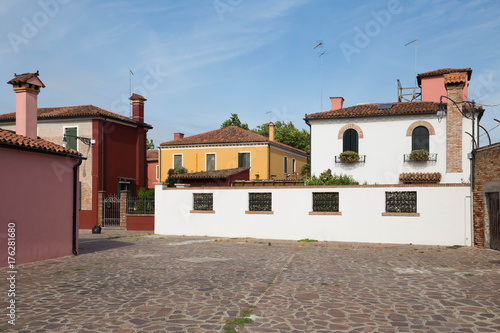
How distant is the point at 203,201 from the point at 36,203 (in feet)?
32.0

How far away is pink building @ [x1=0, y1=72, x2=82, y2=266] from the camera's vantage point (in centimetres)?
1131

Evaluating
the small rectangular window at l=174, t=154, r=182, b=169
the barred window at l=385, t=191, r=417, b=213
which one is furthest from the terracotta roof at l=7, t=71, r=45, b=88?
the small rectangular window at l=174, t=154, r=182, b=169

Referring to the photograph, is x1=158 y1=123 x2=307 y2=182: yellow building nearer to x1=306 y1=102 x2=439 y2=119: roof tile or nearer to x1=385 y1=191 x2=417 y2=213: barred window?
x1=306 y1=102 x2=439 y2=119: roof tile

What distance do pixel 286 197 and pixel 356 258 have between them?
22.3 feet

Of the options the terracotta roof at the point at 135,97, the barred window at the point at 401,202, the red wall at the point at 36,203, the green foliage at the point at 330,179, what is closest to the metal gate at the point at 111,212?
the terracotta roof at the point at 135,97

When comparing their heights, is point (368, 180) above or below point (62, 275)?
above

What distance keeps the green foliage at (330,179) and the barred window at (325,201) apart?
2597mm

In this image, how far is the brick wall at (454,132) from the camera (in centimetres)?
2100

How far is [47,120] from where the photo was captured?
28.7 meters

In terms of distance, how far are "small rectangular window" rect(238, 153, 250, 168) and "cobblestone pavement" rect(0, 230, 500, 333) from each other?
21.2m

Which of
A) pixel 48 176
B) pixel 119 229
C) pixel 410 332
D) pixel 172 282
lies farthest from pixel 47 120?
pixel 410 332

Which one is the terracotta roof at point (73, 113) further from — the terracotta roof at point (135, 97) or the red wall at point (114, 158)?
the terracotta roof at point (135, 97)

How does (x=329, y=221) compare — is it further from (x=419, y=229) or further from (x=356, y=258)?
(x=356, y=258)

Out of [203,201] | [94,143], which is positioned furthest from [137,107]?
[203,201]
